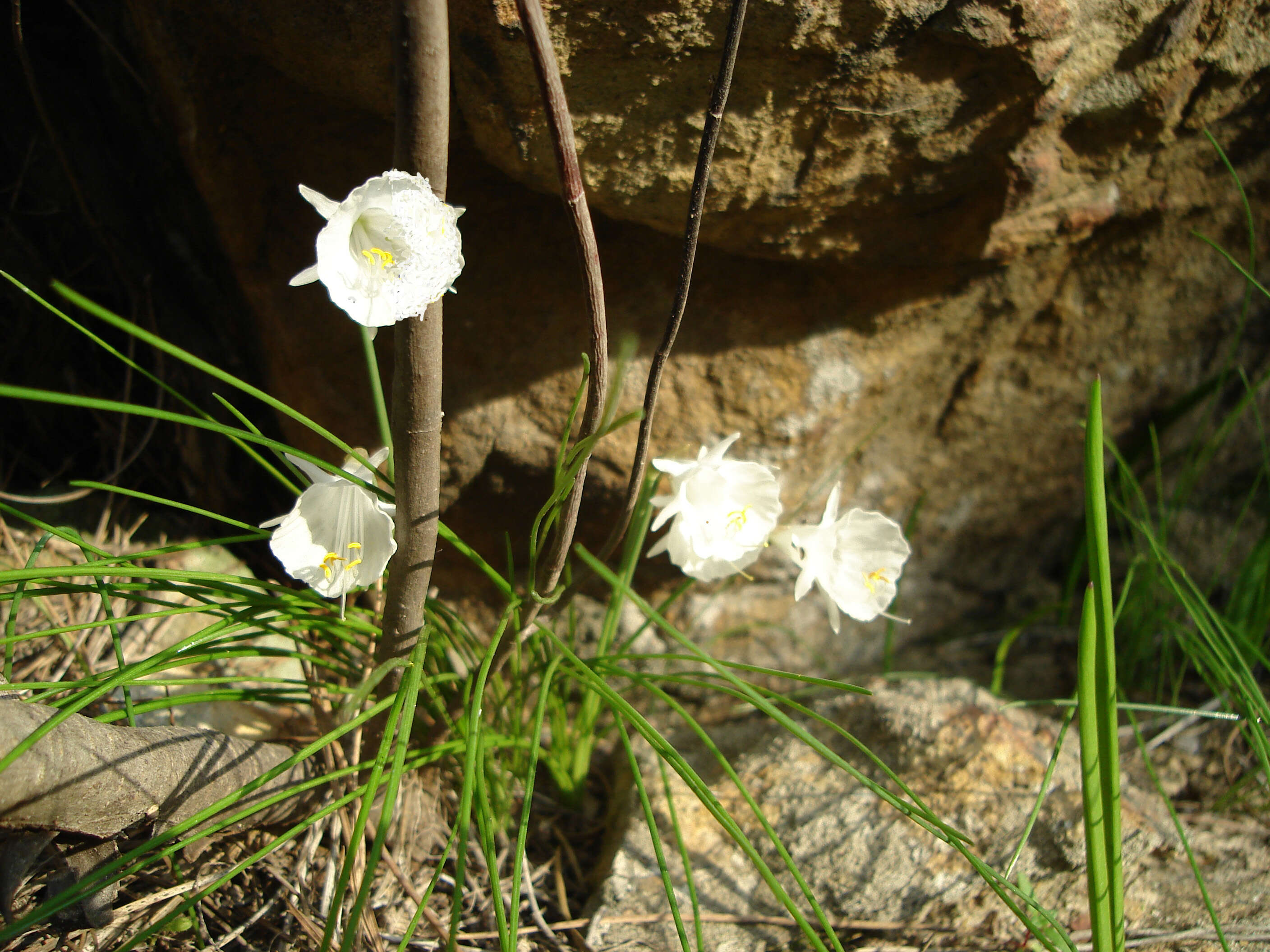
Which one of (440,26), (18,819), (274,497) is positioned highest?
(440,26)

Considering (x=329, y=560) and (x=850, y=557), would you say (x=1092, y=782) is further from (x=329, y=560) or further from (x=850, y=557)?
(x=329, y=560)

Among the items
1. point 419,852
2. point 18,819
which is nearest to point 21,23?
point 18,819

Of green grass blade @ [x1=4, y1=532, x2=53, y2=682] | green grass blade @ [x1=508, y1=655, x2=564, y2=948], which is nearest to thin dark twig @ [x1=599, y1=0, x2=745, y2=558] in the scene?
green grass blade @ [x1=508, y1=655, x2=564, y2=948]

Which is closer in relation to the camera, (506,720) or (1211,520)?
(506,720)

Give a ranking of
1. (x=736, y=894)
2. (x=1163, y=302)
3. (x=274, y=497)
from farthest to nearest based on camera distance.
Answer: (x=1163, y=302) < (x=274, y=497) < (x=736, y=894)

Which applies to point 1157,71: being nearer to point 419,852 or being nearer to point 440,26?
point 440,26

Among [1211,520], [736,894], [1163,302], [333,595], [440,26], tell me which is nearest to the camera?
[440,26]

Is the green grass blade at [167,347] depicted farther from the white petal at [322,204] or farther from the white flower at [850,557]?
the white flower at [850,557]
